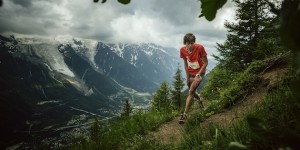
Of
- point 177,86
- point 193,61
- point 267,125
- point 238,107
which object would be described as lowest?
point 267,125

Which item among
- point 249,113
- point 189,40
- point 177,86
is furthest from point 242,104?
point 177,86

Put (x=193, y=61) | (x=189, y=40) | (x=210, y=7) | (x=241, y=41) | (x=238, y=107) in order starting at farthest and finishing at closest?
(x=241, y=41) → (x=193, y=61) → (x=189, y=40) → (x=238, y=107) → (x=210, y=7)

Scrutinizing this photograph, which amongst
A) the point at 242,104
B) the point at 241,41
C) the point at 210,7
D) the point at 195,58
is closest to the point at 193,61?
the point at 195,58

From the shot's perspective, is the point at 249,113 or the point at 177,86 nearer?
the point at 249,113

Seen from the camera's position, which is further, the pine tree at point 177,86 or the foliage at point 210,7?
the pine tree at point 177,86

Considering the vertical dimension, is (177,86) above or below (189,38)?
above

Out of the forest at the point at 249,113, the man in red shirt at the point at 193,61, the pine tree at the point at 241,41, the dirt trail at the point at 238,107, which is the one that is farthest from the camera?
the pine tree at the point at 241,41

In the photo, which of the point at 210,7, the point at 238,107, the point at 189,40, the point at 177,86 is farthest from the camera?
the point at 177,86

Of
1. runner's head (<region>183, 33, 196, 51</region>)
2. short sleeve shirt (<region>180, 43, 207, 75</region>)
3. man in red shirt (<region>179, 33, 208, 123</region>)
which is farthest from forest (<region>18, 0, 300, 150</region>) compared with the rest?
runner's head (<region>183, 33, 196, 51</region>)

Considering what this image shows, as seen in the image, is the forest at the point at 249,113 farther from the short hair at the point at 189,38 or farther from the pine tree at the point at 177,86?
the pine tree at the point at 177,86

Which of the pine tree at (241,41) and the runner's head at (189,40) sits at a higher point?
the pine tree at (241,41)

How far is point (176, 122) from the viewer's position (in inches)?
348

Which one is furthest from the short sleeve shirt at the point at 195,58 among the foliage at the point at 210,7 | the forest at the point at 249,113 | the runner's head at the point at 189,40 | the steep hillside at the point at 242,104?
the foliage at the point at 210,7

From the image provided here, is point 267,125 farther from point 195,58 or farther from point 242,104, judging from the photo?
point 195,58
